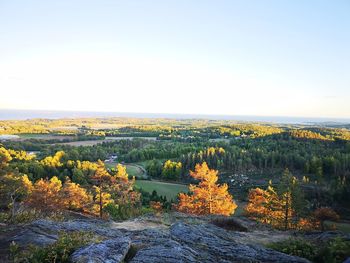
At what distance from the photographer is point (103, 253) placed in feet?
33.3

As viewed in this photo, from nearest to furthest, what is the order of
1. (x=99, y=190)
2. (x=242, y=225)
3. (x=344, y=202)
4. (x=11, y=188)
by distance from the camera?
(x=242, y=225) < (x=11, y=188) < (x=99, y=190) < (x=344, y=202)

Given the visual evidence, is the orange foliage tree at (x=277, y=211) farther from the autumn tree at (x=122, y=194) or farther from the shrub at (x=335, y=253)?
the shrub at (x=335, y=253)

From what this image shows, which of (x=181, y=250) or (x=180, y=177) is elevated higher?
(x=181, y=250)

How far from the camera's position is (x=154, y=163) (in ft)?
311

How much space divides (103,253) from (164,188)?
64669 millimetres

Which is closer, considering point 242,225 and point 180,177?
point 242,225

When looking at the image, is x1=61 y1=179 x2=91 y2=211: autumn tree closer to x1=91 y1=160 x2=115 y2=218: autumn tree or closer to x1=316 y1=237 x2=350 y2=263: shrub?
x1=91 y1=160 x2=115 y2=218: autumn tree

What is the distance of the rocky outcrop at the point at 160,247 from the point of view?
10281 millimetres

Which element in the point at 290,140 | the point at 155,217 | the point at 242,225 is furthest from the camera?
the point at 290,140

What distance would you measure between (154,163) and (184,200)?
59.0 metres

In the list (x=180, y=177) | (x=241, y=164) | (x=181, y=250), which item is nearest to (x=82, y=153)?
(x=180, y=177)

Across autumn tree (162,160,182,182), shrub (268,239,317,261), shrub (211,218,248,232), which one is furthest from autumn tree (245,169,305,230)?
autumn tree (162,160,182,182)

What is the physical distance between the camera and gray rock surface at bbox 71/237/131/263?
374 inches

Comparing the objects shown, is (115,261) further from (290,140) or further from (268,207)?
(290,140)
